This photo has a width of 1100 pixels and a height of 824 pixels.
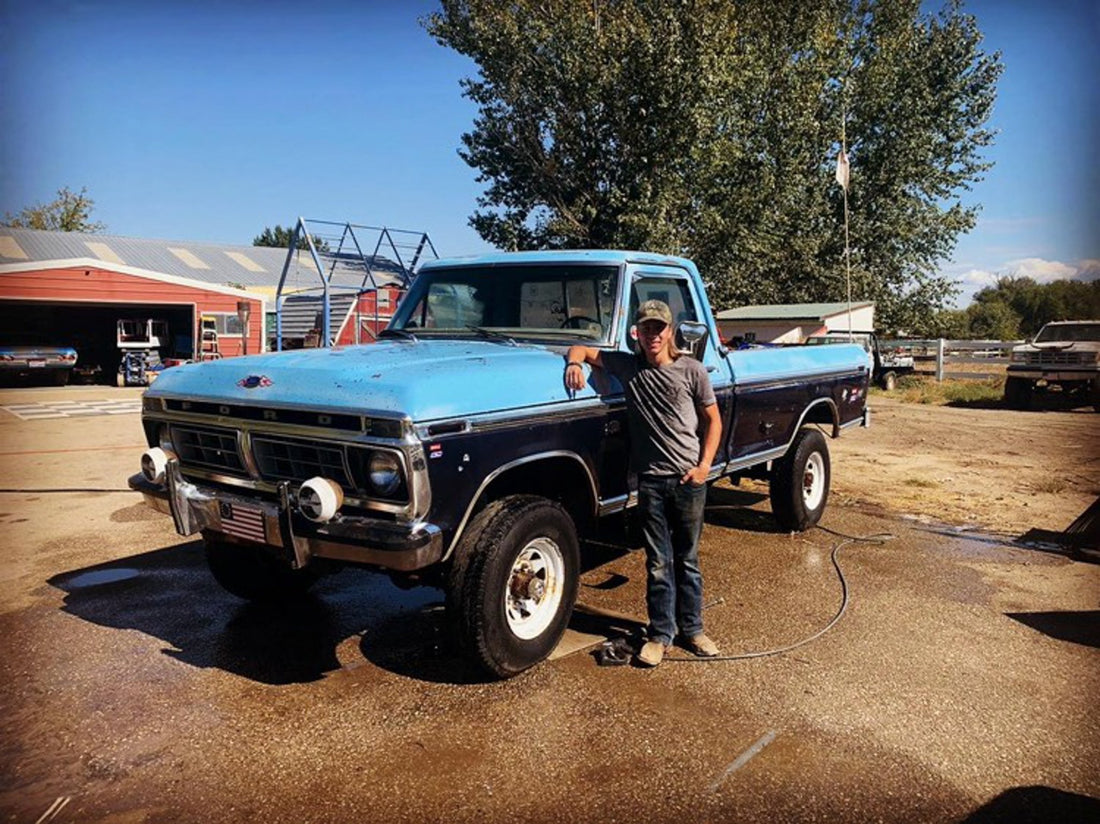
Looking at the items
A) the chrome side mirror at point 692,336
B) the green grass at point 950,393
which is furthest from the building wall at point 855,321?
the chrome side mirror at point 692,336

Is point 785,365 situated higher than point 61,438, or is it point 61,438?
point 785,365

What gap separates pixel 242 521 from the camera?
371cm

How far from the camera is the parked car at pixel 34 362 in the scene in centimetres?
2367

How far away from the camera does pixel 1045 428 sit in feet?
45.8

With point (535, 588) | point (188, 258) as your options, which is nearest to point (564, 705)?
point (535, 588)

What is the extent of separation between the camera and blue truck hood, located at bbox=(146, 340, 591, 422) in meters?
3.41

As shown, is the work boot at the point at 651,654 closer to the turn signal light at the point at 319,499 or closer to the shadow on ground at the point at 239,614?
the shadow on ground at the point at 239,614

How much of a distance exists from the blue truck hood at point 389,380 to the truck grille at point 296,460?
0.63 ft

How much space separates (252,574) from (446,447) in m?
2.14

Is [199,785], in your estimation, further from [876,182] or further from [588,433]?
[876,182]

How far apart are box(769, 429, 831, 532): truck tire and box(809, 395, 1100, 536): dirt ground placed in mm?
1235

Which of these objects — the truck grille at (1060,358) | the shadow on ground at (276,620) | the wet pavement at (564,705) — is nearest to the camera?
the wet pavement at (564,705)

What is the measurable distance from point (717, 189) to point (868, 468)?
12.6 m

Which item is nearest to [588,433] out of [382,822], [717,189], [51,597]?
[382,822]
